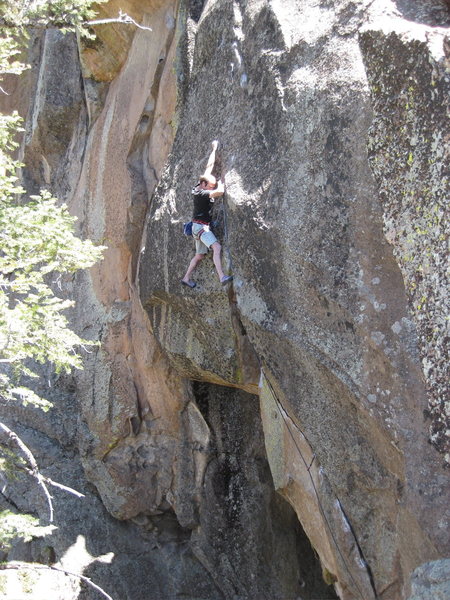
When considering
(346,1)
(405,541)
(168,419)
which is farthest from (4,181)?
(405,541)

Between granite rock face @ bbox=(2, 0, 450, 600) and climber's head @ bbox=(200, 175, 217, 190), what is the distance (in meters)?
0.22

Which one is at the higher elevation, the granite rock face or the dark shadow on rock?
the dark shadow on rock

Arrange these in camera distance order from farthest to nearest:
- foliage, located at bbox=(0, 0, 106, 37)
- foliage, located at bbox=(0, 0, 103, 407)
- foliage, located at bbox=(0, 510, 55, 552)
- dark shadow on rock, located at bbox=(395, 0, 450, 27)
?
foliage, located at bbox=(0, 0, 106, 37), foliage, located at bbox=(0, 510, 55, 552), foliage, located at bbox=(0, 0, 103, 407), dark shadow on rock, located at bbox=(395, 0, 450, 27)

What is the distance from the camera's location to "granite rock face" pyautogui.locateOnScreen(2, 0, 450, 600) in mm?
4953

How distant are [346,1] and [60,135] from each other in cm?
574

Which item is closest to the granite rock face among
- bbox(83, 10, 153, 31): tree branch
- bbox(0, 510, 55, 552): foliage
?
bbox(83, 10, 153, 31): tree branch

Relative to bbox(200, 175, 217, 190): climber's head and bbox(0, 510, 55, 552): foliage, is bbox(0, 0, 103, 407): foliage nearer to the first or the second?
bbox(0, 510, 55, 552): foliage

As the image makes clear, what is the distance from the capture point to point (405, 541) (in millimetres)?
5504

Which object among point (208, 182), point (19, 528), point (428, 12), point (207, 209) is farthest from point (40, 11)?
point (19, 528)

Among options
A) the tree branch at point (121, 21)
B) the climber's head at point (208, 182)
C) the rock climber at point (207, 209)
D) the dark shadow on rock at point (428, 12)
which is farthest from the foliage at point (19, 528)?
the tree branch at point (121, 21)

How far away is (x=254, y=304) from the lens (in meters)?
6.83

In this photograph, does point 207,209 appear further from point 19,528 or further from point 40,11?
point 19,528

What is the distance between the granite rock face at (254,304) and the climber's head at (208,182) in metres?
0.22

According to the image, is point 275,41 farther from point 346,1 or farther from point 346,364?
point 346,364
